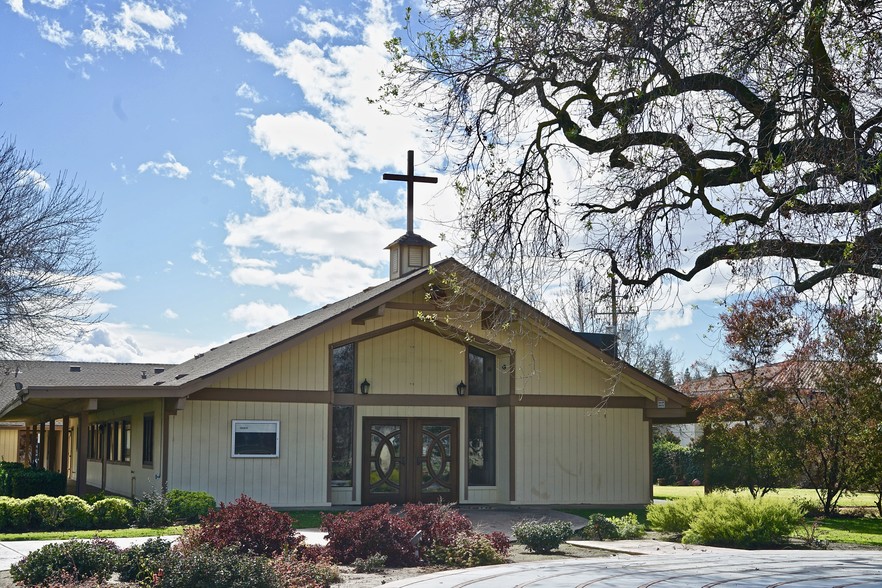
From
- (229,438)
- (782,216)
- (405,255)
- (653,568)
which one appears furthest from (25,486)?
(782,216)

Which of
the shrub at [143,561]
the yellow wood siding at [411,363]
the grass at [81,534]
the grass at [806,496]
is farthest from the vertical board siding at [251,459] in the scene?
the grass at [806,496]

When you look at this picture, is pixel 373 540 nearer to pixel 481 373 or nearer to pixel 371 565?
pixel 371 565

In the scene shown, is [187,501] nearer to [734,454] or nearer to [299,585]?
[299,585]

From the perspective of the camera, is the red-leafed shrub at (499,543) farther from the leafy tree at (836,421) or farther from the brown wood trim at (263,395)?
the leafy tree at (836,421)

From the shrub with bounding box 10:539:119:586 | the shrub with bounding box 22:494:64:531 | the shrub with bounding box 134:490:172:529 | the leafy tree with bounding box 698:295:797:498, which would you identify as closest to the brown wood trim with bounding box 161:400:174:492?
the shrub with bounding box 134:490:172:529

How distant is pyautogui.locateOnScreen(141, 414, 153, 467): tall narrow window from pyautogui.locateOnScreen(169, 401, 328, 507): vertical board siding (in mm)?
2048

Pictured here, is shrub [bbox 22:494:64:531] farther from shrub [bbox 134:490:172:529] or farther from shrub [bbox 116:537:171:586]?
shrub [bbox 116:537:171:586]

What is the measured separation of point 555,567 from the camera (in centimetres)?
1052

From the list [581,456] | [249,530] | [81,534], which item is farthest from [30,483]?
[581,456]

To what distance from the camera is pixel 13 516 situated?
53.4 ft

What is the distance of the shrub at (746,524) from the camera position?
13500 mm

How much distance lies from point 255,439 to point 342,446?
1966 millimetres

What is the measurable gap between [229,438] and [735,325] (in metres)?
11.8

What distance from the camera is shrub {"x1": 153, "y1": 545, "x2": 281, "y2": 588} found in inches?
352
